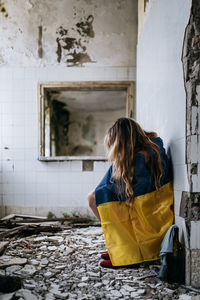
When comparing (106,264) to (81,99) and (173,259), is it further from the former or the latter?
(81,99)

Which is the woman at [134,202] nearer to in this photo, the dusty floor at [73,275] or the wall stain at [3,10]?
the dusty floor at [73,275]

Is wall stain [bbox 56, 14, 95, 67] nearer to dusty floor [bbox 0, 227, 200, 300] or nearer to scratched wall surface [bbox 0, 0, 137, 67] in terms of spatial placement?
scratched wall surface [bbox 0, 0, 137, 67]

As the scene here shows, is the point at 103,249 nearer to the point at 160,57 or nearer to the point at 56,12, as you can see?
the point at 160,57

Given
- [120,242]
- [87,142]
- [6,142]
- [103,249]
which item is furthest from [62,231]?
[87,142]

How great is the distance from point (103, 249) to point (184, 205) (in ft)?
3.90

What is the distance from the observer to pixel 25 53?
4559 mm

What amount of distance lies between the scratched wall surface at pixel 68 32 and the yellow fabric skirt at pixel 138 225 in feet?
9.58

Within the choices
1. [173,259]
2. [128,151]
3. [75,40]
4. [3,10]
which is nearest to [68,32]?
[75,40]

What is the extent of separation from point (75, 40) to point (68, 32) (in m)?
0.17

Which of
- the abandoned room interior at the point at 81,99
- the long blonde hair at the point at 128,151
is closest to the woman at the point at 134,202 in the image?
the long blonde hair at the point at 128,151

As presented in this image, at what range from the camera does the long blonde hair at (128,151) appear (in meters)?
2.19

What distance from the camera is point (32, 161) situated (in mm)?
4562

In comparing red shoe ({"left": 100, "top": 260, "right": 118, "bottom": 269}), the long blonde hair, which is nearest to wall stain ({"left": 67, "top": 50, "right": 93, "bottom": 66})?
the long blonde hair

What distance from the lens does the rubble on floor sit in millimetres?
1787
